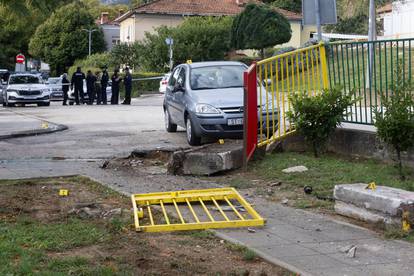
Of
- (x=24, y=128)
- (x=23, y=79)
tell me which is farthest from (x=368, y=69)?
(x=23, y=79)

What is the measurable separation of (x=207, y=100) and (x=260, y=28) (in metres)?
37.2

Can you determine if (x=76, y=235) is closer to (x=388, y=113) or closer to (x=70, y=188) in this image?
(x=70, y=188)

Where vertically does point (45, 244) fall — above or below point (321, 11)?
below

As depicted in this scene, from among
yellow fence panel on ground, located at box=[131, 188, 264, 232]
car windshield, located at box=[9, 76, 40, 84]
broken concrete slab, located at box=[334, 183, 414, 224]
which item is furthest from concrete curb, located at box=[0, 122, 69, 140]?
car windshield, located at box=[9, 76, 40, 84]

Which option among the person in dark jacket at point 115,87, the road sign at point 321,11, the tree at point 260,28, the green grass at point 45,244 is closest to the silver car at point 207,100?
the road sign at point 321,11

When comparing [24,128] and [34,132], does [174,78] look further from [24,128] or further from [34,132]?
[24,128]

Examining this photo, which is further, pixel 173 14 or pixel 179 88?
pixel 173 14

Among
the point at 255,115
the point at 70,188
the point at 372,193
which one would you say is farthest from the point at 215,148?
the point at 372,193

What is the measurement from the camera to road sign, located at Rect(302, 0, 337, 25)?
463 inches

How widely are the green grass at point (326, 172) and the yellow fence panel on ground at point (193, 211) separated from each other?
52.6 inches

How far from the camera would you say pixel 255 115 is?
36.0 ft

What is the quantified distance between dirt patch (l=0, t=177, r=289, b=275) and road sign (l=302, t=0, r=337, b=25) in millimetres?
5023

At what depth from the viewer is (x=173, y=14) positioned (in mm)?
71000

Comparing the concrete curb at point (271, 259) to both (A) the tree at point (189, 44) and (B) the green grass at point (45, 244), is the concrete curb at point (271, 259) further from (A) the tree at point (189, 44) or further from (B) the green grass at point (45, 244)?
(A) the tree at point (189, 44)
